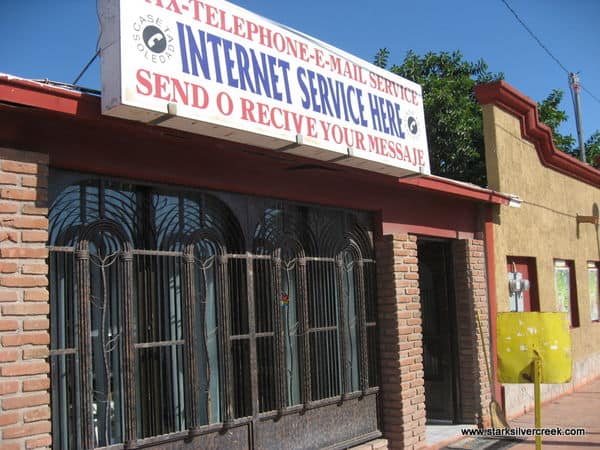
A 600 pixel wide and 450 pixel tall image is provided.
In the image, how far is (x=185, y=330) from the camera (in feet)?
17.4

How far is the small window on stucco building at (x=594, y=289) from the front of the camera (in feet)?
46.8

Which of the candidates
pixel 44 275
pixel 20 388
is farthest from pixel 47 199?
pixel 20 388

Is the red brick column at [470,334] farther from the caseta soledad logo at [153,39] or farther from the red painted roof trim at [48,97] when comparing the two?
the red painted roof trim at [48,97]

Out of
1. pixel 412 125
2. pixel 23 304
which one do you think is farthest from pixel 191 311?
pixel 412 125

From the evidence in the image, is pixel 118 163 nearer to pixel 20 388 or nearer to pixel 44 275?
pixel 44 275

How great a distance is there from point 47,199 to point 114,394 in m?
1.45

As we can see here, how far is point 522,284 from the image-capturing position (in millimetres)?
10523

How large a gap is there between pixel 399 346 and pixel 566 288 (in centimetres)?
693

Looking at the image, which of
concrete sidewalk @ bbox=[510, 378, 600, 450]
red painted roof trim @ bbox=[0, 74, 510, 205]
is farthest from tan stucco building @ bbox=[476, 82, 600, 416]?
red painted roof trim @ bbox=[0, 74, 510, 205]

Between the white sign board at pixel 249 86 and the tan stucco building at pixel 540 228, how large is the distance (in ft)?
13.6

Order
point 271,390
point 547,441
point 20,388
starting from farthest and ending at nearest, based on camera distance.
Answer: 1. point 547,441
2. point 271,390
3. point 20,388

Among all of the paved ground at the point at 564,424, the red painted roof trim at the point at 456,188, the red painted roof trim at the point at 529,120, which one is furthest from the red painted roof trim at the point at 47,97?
the red painted roof trim at the point at 529,120

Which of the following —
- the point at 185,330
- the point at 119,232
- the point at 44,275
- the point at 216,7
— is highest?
the point at 216,7

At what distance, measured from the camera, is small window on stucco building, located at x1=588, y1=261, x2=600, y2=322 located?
46.8 feet
